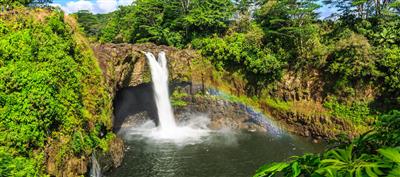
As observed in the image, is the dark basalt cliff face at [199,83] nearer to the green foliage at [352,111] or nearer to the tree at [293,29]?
the green foliage at [352,111]

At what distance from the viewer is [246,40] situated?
25469 mm

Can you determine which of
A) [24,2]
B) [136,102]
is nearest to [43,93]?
[24,2]

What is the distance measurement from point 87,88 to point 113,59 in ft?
24.5

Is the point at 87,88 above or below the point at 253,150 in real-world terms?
above

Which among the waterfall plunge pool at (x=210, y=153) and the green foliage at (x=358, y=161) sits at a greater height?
the green foliage at (x=358, y=161)

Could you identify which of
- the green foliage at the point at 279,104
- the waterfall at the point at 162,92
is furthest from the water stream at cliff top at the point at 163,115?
the green foliage at the point at 279,104

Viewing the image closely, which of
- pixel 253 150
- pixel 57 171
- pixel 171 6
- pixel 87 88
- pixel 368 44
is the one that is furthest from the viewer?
pixel 171 6

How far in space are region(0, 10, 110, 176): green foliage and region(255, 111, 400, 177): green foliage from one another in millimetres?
8543

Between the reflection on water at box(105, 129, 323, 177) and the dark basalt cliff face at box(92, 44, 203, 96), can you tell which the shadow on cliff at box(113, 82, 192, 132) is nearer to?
the dark basalt cliff face at box(92, 44, 203, 96)

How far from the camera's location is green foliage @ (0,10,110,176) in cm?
1052

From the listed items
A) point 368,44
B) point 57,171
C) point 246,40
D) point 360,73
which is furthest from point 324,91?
point 57,171

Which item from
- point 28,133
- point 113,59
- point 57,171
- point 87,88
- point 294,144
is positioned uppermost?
point 113,59

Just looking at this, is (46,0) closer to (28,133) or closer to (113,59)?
(113,59)

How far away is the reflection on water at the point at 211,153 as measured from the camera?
16.9 metres
